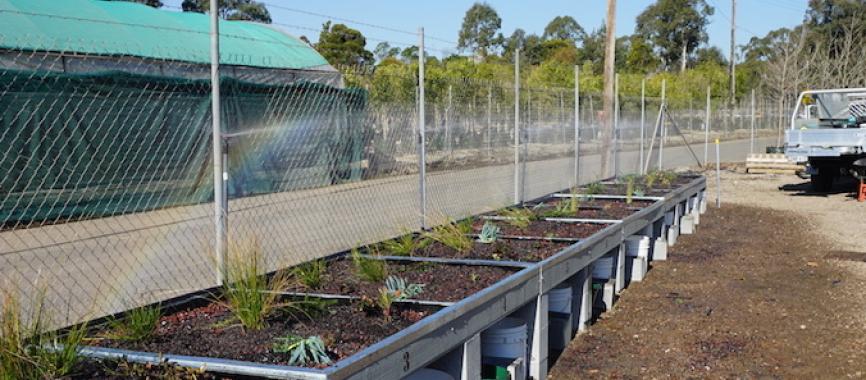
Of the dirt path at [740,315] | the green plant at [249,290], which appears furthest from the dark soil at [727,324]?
the green plant at [249,290]

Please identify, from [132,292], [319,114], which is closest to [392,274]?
[132,292]

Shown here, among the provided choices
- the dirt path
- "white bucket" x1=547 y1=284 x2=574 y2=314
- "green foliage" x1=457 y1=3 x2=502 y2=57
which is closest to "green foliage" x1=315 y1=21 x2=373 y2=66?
"green foliage" x1=457 y1=3 x2=502 y2=57

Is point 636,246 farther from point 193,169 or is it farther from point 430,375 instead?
point 193,169

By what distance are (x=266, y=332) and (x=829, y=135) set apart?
14.5 metres

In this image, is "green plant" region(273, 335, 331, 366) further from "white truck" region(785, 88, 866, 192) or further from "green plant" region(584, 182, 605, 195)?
"white truck" region(785, 88, 866, 192)

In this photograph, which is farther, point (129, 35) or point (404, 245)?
point (129, 35)

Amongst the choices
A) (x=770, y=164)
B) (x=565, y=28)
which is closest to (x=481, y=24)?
(x=565, y=28)

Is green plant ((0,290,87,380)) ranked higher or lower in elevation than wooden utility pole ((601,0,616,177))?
lower

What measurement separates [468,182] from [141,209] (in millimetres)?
7321

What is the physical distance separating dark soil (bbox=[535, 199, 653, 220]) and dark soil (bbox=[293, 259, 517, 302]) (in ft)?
9.86

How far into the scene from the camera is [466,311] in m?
4.25

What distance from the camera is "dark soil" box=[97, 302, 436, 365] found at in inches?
147

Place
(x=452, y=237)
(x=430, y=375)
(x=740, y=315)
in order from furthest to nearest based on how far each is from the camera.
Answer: (x=740, y=315) → (x=452, y=237) → (x=430, y=375)

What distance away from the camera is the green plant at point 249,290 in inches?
164
